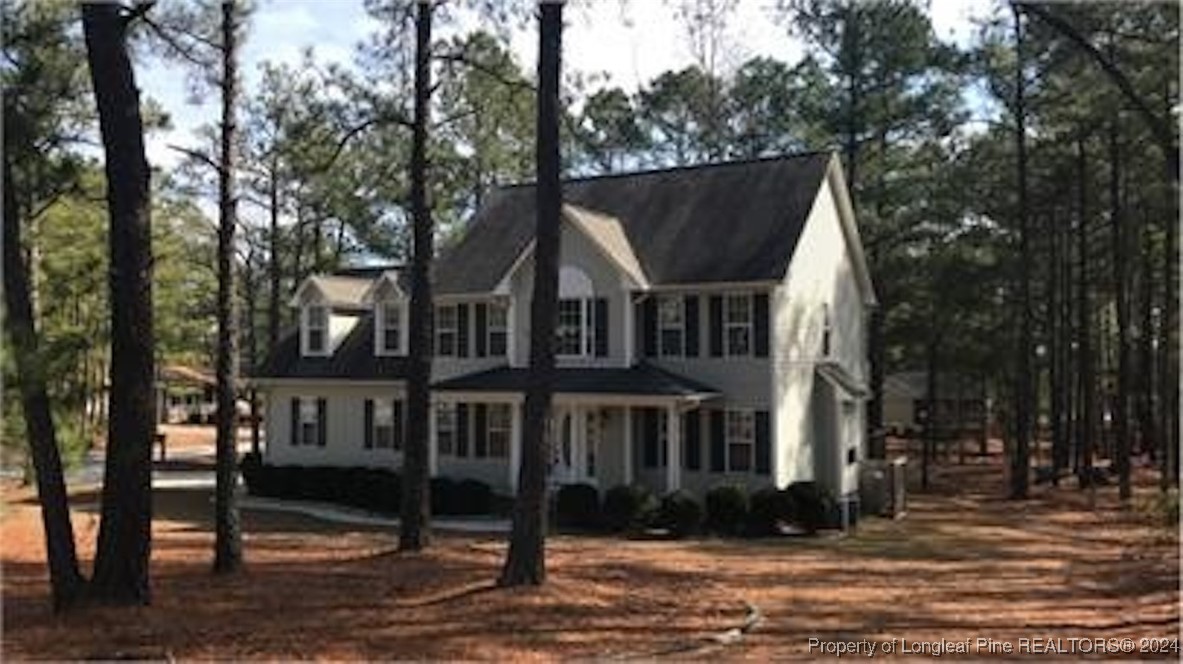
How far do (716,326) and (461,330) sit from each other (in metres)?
6.61

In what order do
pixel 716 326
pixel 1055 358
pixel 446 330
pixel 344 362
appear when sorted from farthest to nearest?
pixel 1055 358 < pixel 344 362 < pixel 446 330 < pixel 716 326

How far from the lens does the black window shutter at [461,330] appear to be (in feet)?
99.1

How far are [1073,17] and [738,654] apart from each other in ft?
35.3

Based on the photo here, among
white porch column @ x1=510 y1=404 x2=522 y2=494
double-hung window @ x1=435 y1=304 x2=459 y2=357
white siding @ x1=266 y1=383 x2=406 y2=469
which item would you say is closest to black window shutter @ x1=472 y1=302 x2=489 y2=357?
double-hung window @ x1=435 y1=304 x2=459 y2=357

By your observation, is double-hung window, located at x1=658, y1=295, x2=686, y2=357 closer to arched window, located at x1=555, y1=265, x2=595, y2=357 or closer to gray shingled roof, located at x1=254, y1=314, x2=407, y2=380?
arched window, located at x1=555, y1=265, x2=595, y2=357

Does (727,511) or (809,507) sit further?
(809,507)

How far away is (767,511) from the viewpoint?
24.8 metres

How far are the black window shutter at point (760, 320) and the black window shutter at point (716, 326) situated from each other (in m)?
0.79

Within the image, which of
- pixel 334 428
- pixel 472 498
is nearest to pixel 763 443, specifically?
pixel 472 498

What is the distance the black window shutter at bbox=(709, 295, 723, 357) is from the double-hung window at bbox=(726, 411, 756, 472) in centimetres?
135

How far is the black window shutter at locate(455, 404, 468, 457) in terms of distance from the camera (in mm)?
29688

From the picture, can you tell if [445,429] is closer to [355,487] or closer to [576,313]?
[355,487]

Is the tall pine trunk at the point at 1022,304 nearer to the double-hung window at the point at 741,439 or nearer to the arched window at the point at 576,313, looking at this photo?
the double-hung window at the point at 741,439

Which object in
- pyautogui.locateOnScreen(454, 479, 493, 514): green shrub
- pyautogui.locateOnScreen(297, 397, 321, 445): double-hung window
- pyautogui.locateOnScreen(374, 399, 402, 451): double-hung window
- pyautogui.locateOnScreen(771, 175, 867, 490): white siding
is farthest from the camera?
pyautogui.locateOnScreen(297, 397, 321, 445): double-hung window
